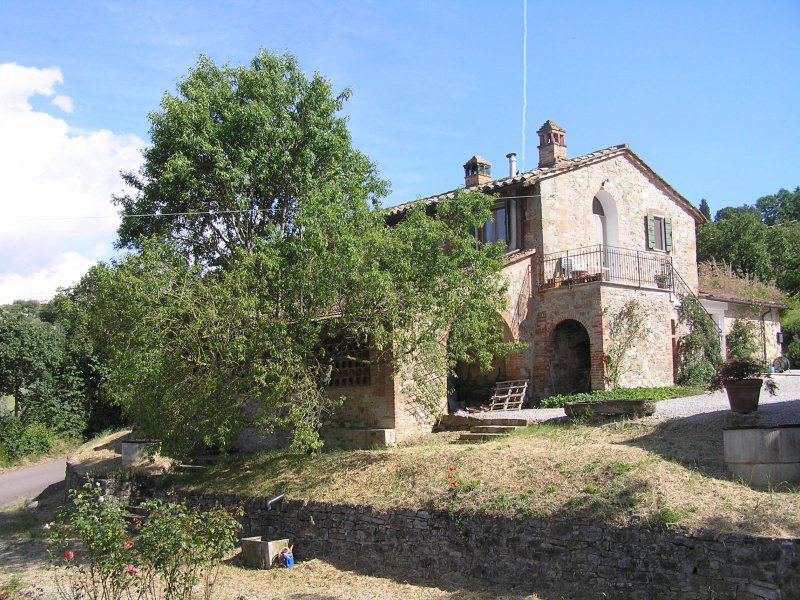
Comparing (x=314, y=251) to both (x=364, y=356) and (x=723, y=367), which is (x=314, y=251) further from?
(x=723, y=367)

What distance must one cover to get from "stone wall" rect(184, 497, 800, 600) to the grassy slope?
0.70 ft

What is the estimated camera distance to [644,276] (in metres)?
22.7

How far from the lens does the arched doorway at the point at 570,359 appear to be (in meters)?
21.1

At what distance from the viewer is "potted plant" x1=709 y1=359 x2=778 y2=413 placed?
12445 mm

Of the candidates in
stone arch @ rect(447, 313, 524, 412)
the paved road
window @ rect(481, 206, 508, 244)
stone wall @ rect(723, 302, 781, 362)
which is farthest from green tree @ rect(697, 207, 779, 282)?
the paved road

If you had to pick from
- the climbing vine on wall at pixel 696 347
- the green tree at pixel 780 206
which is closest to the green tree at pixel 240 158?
the climbing vine on wall at pixel 696 347

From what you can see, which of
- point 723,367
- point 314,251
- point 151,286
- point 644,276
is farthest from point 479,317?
point 644,276

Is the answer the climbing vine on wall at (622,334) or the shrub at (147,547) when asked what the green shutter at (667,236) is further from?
the shrub at (147,547)

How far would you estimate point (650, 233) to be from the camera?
24000mm

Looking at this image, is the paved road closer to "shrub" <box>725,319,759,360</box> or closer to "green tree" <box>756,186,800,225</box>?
"shrub" <box>725,319,759,360</box>

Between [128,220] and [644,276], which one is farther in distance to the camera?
[644,276]

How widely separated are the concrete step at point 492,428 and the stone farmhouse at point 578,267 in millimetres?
4561

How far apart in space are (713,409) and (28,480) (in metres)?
22.8

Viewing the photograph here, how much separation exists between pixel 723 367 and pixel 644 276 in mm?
10356
